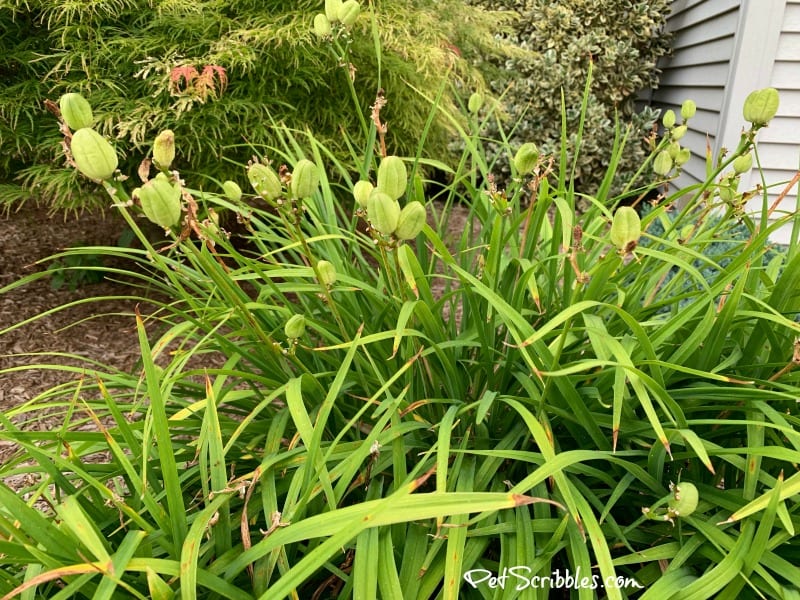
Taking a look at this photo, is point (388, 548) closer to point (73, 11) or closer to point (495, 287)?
point (495, 287)

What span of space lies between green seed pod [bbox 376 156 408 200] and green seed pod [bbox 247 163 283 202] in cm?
18

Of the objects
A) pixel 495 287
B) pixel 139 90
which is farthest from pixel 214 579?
pixel 139 90

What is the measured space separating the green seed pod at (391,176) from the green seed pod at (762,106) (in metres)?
0.66

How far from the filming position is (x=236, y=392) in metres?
1.13

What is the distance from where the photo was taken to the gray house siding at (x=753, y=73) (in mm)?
3312

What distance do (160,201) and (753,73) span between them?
3.79 metres

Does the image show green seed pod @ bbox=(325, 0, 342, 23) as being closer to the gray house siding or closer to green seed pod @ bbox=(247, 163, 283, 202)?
green seed pod @ bbox=(247, 163, 283, 202)

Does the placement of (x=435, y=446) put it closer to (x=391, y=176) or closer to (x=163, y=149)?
(x=391, y=176)

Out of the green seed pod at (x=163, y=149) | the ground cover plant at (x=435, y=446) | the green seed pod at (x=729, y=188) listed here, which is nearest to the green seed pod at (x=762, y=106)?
the ground cover plant at (x=435, y=446)

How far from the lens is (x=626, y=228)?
2.41 feet

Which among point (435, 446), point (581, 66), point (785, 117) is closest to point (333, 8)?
point (435, 446)

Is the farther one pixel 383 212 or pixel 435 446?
pixel 435 446

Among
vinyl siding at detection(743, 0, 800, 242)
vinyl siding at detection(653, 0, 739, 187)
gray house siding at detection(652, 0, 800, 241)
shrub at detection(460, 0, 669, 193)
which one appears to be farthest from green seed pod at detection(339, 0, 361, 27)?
shrub at detection(460, 0, 669, 193)

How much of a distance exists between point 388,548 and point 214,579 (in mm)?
224
